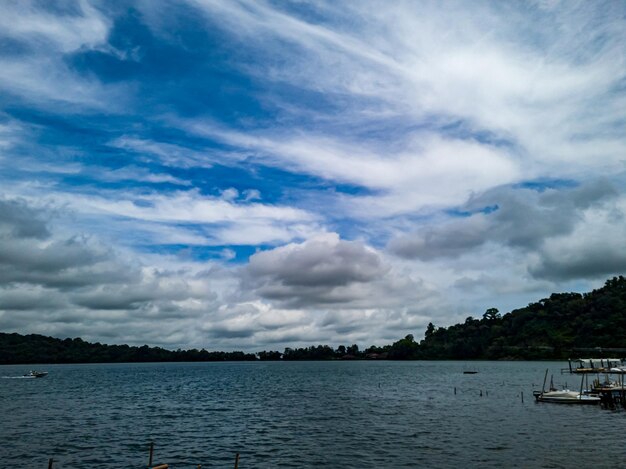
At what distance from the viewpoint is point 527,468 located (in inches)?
1720

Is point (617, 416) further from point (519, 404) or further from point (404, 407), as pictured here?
point (404, 407)

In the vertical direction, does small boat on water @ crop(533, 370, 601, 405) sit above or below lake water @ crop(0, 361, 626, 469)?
above

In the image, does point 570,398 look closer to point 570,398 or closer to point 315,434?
point 570,398

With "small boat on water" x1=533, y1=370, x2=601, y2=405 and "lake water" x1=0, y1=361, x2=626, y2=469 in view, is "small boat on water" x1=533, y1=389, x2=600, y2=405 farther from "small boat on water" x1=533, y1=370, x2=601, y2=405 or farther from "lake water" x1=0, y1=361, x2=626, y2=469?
"lake water" x1=0, y1=361, x2=626, y2=469

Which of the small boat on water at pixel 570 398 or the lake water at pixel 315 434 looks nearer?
the lake water at pixel 315 434

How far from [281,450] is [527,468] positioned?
24852 millimetres

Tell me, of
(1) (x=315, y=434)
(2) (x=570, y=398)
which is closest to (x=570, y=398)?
(2) (x=570, y=398)

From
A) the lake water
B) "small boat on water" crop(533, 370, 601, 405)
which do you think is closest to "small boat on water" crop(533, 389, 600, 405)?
"small boat on water" crop(533, 370, 601, 405)

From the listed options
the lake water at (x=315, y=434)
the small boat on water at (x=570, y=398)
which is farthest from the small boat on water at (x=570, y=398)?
the lake water at (x=315, y=434)

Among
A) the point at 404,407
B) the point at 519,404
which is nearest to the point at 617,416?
the point at 519,404

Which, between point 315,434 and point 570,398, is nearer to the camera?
point 315,434

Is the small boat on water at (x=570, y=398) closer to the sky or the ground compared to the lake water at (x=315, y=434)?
closer to the sky

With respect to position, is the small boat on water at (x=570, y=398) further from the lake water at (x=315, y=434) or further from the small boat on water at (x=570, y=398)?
the lake water at (x=315, y=434)

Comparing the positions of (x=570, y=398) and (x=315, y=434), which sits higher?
(x=570, y=398)
